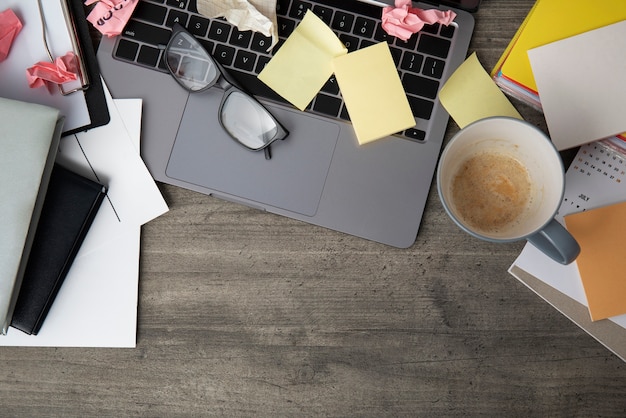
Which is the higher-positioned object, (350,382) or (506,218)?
(506,218)

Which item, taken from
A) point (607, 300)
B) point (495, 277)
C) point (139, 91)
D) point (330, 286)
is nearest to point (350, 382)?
point (330, 286)

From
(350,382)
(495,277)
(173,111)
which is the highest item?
(173,111)

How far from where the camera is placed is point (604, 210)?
69 centimetres

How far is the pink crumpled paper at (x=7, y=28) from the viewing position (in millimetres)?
707

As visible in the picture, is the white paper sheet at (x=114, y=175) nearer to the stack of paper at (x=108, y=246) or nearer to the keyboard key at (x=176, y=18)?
the stack of paper at (x=108, y=246)

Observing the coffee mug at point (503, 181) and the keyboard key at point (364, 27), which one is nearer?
the coffee mug at point (503, 181)

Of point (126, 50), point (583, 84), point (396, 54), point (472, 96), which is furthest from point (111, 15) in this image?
point (583, 84)

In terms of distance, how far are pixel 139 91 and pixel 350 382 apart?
462mm

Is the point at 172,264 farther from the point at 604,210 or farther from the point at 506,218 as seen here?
the point at 604,210

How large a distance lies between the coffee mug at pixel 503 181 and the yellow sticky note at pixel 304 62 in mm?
204

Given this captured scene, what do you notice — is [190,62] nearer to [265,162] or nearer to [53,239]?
[265,162]

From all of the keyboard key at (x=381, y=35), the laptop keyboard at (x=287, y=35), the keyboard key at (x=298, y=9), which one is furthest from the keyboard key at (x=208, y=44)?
the keyboard key at (x=381, y=35)

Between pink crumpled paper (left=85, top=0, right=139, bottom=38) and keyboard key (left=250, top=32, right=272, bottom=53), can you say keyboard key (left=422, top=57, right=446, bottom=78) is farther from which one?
pink crumpled paper (left=85, top=0, right=139, bottom=38)

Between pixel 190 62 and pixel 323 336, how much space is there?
0.39 m
